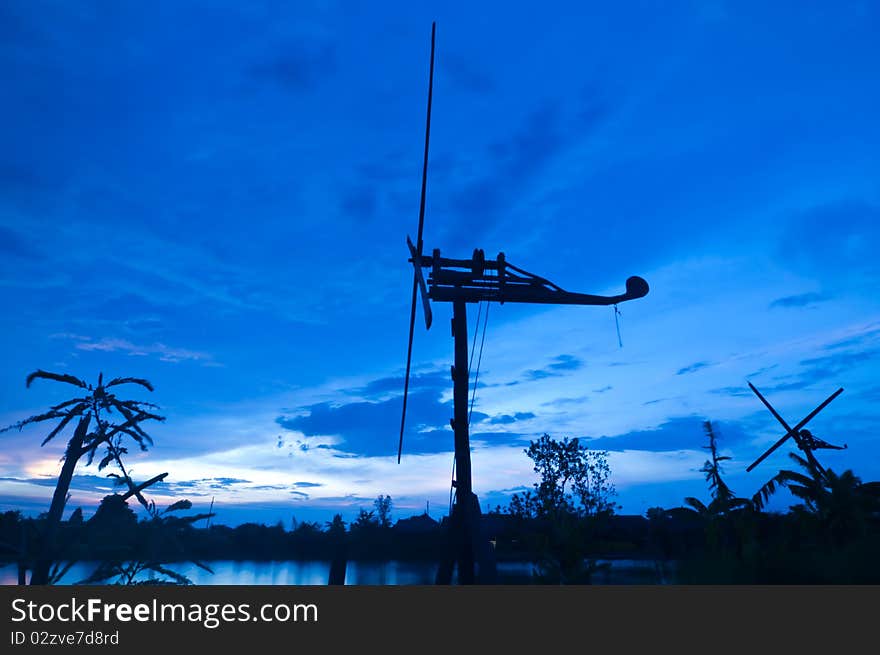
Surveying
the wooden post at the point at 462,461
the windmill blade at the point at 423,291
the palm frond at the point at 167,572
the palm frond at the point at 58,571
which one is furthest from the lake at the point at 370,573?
the windmill blade at the point at 423,291

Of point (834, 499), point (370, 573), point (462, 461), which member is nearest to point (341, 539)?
point (462, 461)

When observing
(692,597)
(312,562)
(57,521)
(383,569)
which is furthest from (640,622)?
(312,562)

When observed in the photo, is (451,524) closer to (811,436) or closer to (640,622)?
(640,622)

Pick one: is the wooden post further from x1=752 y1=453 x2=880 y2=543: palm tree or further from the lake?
x1=752 y1=453 x2=880 y2=543: palm tree

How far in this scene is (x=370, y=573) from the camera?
131 feet

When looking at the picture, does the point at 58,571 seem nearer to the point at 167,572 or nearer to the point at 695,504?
the point at 167,572

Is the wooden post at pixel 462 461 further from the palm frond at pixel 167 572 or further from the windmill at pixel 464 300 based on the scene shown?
the palm frond at pixel 167 572

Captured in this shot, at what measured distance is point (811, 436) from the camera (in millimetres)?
27438

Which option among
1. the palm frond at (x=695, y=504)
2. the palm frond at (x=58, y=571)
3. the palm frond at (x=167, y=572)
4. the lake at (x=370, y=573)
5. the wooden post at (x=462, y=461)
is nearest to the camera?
the palm frond at (x=58, y=571)

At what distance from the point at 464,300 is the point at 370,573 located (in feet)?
113

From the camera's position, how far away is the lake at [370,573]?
15258mm

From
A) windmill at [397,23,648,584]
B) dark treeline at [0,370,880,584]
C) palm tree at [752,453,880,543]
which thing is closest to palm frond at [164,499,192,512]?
dark treeline at [0,370,880,584]

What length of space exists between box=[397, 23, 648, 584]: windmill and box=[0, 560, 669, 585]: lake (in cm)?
339

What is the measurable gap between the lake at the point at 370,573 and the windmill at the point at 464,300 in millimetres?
3387
